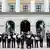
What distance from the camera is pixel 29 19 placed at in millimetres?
1637

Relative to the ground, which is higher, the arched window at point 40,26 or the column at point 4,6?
the column at point 4,6

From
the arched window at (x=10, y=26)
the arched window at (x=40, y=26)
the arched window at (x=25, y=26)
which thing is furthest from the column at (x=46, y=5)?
the arched window at (x=10, y=26)

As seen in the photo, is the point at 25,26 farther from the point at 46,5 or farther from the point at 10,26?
the point at 46,5

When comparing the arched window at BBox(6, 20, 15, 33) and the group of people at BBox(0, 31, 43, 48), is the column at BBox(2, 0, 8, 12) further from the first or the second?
the group of people at BBox(0, 31, 43, 48)

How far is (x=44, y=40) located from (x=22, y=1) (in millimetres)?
578

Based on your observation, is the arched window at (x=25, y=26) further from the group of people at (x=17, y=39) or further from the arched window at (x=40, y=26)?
the group of people at (x=17, y=39)

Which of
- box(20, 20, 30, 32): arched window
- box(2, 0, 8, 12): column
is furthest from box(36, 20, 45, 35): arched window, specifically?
box(2, 0, 8, 12): column

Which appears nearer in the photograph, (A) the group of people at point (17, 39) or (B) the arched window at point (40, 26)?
(A) the group of people at point (17, 39)

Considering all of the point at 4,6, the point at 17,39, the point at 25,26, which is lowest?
the point at 17,39

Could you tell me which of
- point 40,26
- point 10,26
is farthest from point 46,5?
point 10,26

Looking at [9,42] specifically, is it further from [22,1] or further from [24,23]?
[22,1]

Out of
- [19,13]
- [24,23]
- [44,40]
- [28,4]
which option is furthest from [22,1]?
[44,40]

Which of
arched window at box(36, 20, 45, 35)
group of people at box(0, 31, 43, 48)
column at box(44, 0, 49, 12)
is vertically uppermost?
column at box(44, 0, 49, 12)

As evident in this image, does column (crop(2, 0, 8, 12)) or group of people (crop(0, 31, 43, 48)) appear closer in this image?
group of people (crop(0, 31, 43, 48))
